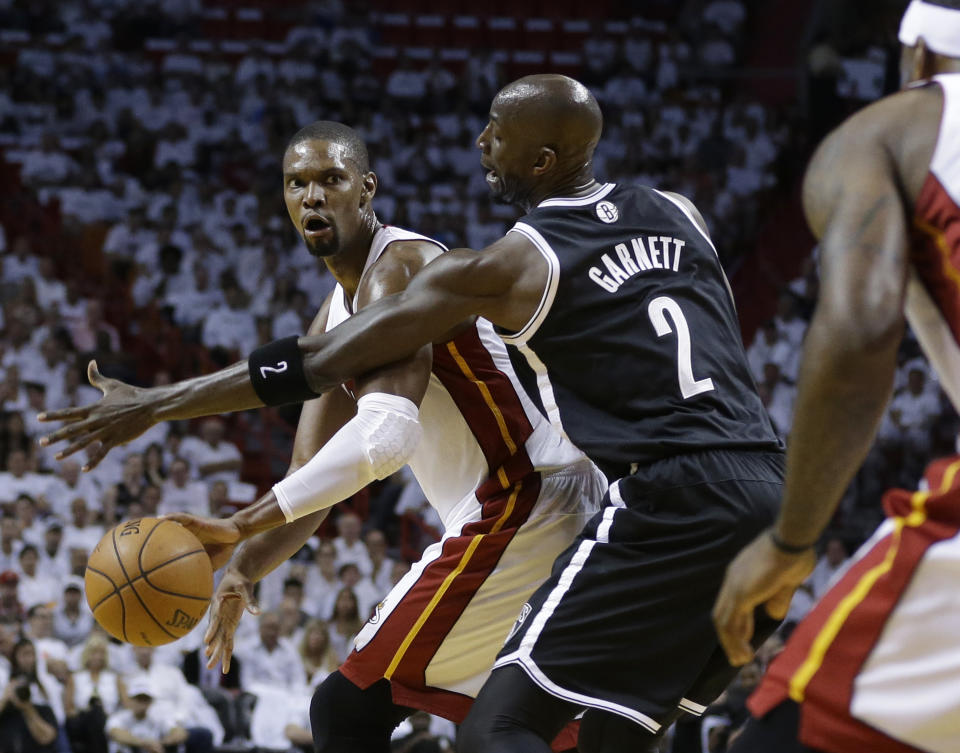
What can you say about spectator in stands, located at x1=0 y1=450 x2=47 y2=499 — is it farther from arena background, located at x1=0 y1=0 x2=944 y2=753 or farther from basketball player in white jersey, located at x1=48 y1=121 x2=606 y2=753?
basketball player in white jersey, located at x1=48 y1=121 x2=606 y2=753

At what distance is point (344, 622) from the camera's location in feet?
35.1

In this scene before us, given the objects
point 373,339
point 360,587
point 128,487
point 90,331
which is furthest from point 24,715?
point 373,339

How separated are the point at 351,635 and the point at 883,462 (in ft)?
18.2

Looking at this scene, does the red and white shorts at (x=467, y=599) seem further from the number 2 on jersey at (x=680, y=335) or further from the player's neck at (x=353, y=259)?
the player's neck at (x=353, y=259)

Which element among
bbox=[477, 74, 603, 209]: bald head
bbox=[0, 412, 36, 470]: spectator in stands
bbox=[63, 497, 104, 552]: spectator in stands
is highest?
bbox=[477, 74, 603, 209]: bald head

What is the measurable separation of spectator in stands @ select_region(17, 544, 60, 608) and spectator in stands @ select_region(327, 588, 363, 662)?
7.62 feet

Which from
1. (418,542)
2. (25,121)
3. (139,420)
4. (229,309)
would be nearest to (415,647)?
(139,420)

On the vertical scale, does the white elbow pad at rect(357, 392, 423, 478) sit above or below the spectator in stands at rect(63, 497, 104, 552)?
above

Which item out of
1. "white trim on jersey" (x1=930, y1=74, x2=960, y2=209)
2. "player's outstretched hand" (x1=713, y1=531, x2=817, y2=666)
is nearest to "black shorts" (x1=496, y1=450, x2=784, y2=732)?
"player's outstretched hand" (x1=713, y1=531, x2=817, y2=666)

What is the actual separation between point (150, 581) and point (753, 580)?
2.07 metres

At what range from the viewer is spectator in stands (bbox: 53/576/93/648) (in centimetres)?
1044

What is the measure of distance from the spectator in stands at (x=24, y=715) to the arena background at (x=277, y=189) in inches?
8.0

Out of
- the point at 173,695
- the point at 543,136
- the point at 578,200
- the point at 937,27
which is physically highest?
the point at 937,27

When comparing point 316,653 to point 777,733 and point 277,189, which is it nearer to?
point 277,189
